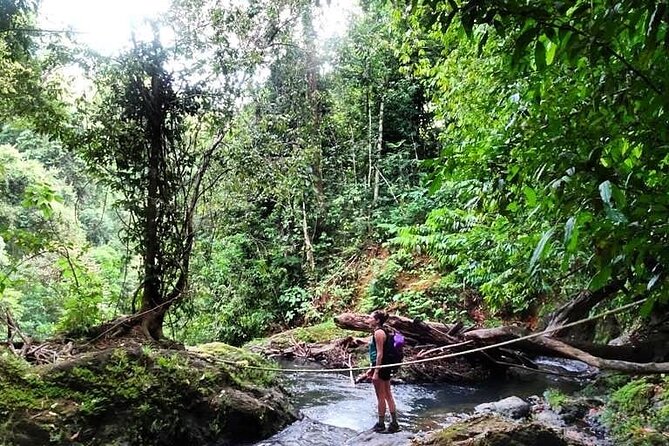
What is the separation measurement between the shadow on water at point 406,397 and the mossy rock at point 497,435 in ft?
5.78

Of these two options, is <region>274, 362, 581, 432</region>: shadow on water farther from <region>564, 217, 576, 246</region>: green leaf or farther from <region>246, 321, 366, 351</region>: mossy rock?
<region>564, 217, 576, 246</region>: green leaf

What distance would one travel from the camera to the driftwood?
5115mm

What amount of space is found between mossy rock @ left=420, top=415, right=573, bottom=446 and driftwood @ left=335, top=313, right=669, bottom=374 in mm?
856

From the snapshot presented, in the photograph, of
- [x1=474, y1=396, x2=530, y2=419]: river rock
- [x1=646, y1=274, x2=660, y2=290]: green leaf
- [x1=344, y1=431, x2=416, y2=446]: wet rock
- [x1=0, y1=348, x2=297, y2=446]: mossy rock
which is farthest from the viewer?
[x1=474, y1=396, x2=530, y2=419]: river rock

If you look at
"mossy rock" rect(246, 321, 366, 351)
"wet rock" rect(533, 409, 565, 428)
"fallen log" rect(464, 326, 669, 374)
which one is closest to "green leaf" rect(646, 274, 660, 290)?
"fallen log" rect(464, 326, 669, 374)

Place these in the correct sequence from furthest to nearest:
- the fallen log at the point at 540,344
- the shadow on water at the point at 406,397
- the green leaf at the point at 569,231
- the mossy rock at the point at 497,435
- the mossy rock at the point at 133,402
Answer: the shadow on water at the point at 406,397 < the fallen log at the point at 540,344 < the mossy rock at the point at 497,435 < the mossy rock at the point at 133,402 < the green leaf at the point at 569,231

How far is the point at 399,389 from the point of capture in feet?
31.8

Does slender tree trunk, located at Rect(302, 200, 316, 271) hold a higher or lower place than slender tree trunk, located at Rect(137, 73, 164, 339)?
higher

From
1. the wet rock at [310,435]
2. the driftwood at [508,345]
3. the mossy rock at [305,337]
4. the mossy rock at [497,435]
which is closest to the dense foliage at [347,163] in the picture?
the driftwood at [508,345]

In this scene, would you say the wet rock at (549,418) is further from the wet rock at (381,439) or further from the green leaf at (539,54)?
the green leaf at (539,54)

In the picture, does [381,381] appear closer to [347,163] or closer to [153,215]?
[153,215]

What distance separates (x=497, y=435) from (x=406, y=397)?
13.5 ft

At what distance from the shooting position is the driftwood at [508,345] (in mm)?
5115

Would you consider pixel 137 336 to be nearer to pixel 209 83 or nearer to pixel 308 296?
pixel 209 83
